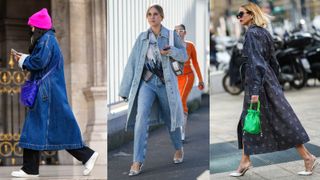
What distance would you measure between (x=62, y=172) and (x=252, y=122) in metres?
1.87

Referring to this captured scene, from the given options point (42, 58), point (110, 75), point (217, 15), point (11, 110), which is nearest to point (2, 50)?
point (11, 110)

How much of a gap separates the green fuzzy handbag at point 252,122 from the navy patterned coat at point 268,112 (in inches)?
3.7

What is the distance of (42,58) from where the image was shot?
454 cm

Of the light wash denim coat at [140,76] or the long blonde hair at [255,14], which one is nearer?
the light wash denim coat at [140,76]

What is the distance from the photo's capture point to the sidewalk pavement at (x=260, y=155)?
4.71 meters

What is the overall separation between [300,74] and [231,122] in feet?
12.0

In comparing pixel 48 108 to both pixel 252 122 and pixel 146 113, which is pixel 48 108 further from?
pixel 252 122

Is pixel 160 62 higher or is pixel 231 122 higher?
pixel 160 62

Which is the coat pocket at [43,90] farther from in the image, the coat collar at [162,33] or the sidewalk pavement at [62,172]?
the coat collar at [162,33]

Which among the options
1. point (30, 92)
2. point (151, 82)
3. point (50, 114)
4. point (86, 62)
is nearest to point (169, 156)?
point (151, 82)

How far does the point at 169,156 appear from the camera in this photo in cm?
372

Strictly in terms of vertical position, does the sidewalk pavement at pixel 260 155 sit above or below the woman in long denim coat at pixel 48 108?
below

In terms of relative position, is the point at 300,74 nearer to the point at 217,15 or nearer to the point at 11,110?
the point at 11,110

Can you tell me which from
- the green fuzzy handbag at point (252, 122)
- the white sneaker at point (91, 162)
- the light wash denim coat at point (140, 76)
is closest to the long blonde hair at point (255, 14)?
the green fuzzy handbag at point (252, 122)
